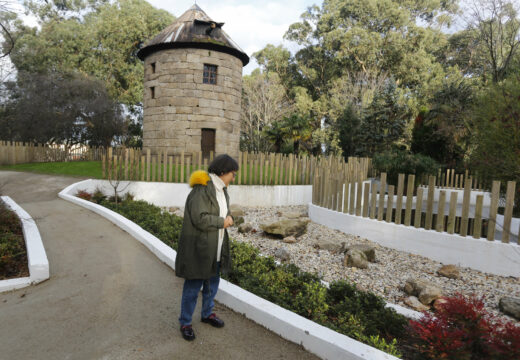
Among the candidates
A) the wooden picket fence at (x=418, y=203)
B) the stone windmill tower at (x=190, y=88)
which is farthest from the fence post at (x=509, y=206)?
the stone windmill tower at (x=190, y=88)

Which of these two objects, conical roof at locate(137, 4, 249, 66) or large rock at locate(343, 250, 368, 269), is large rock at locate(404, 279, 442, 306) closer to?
large rock at locate(343, 250, 368, 269)

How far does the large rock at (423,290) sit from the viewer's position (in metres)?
4.43

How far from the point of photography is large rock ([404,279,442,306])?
4.43 m

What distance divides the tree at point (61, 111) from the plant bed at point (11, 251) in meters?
23.3

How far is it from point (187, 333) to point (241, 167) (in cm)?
996

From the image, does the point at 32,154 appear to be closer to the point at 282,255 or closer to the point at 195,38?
the point at 195,38

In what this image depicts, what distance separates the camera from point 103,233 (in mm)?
6719

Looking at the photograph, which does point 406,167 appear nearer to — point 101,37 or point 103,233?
point 103,233

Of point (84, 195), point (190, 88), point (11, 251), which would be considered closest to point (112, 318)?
point (11, 251)

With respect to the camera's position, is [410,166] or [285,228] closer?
[285,228]

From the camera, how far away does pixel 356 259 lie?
599cm

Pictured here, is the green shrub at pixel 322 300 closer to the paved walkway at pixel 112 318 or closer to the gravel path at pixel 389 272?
the paved walkway at pixel 112 318

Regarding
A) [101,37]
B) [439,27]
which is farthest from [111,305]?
[439,27]

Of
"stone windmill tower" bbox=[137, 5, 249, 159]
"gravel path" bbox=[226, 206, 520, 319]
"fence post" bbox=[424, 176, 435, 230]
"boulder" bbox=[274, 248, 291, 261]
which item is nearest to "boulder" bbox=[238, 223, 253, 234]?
"gravel path" bbox=[226, 206, 520, 319]
